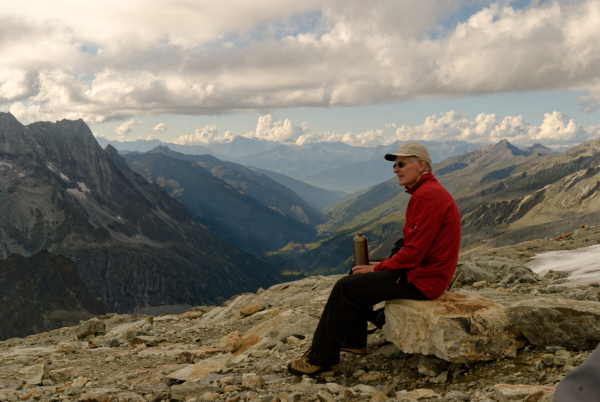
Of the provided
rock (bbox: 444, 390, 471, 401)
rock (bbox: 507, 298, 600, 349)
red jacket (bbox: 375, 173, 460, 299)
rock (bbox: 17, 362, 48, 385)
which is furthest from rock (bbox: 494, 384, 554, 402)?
rock (bbox: 17, 362, 48, 385)

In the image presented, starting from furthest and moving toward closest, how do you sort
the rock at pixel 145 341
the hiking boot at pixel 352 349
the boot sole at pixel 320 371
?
the rock at pixel 145 341, the hiking boot at pixel 352 349, the boot sole at pixel 320 371

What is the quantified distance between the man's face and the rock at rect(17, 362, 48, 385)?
1079 cm

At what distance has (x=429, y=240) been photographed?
7559mm

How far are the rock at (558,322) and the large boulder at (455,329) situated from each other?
0.30m

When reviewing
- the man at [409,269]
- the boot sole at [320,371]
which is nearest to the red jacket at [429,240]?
the man at [409,269]

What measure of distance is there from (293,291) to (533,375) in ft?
54.6

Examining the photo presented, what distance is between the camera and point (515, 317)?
7430 millimetres

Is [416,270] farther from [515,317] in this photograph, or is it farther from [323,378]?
[323,378]

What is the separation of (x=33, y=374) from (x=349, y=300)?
9.32m

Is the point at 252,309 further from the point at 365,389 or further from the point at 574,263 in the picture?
the point at 574,263

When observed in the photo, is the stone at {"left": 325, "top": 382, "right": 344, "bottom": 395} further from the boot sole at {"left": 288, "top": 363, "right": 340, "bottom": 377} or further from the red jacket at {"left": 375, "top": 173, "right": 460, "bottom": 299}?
the red jacket at {"left": 375, "top": 173, "right": 460, "bottom": 299}

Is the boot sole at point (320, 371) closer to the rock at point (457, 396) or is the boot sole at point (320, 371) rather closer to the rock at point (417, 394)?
the rock at point (417, 394)

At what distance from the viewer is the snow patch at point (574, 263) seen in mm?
14771

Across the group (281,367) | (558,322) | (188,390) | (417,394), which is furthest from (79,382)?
(558,322)
